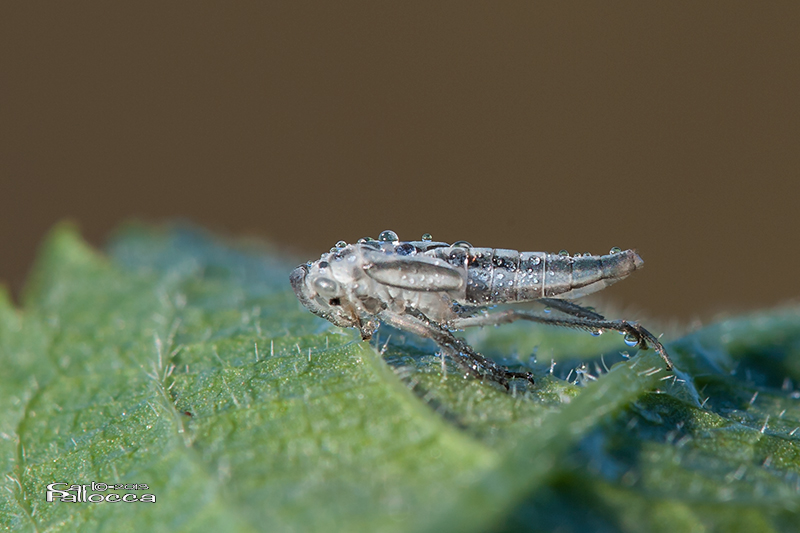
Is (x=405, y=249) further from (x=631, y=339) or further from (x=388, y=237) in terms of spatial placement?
(x=631, y=339)

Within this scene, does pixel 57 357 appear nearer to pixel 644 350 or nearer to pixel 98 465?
pixel 98 465

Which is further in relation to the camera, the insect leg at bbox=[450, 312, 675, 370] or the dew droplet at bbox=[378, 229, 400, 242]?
the dew droplet at bbox=[378, 229, 400, 242]

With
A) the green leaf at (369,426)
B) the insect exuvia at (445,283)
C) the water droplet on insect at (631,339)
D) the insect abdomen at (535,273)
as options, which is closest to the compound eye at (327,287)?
the insect exuvia at (445,283)

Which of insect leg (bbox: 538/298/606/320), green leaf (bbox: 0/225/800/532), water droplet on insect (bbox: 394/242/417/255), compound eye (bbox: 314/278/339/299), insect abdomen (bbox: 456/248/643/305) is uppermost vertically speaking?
water droplet on insect (bbox: 394/242/417/255)

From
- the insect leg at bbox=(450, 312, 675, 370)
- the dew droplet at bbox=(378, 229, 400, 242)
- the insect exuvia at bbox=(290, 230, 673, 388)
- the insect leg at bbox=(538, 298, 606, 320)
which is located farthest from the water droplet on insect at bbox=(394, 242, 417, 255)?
the insect leg at bbox=(538, 298, 606, 320)

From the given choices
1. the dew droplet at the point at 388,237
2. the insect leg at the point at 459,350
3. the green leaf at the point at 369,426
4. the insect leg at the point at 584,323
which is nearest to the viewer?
the green leaf at the point at 369,426

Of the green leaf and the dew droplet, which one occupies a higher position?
the dew droplet

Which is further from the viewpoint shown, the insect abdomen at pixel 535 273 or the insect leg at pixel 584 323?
the insect abdomen at pixel 535 273

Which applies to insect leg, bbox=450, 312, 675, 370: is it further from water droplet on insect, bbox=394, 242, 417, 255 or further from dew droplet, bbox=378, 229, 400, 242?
dew droplet, bbox=378, 229, 400, 242

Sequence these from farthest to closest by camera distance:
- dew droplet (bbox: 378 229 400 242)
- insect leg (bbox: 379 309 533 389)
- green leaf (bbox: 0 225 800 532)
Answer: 1. dew droplet (bbox: 378 229 400 242)
2. insect leg (bbox: 379 309 533 389)
3. green leaf (bbox: 0 225 800 532)

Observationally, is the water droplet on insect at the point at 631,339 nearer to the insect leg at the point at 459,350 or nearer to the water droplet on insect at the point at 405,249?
the insect leg at the point at 459,350

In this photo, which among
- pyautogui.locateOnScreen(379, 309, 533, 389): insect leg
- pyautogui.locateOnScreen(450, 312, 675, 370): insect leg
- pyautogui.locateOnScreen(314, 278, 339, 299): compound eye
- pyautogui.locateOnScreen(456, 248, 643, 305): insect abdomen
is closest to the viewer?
pyautogui.locateOnScreen(379, 309, 533, 389): insect leg
